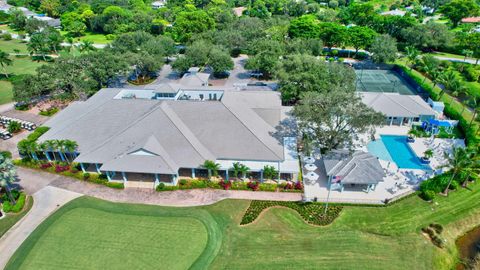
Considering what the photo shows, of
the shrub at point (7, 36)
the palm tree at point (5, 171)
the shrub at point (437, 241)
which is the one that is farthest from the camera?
the shrub at point (7, 36)

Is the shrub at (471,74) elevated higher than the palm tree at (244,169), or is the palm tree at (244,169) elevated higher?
the shrub at (471,74)

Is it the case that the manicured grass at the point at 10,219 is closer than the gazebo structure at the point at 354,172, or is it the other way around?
Answer: the manicured grass at the point at 10,219

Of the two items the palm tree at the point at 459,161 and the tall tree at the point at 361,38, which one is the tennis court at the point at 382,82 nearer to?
the tall tree at the point at 361,38

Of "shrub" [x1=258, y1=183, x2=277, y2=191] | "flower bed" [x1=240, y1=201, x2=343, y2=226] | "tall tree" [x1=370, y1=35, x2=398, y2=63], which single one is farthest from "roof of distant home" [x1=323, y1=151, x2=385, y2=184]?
"tall tree" [x1=370, y1=35, x2=398, y2=63]

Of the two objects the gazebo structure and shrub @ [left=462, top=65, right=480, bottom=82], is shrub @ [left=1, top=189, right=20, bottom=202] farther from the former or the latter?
shrub @ [left=462, top=65, right=480, bottom=82]

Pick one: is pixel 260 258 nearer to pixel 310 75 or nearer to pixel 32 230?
pixel 32 230

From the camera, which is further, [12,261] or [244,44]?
[244,44]

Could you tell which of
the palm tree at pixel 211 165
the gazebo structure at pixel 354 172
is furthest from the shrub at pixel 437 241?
the palm tree at pixel 211 165

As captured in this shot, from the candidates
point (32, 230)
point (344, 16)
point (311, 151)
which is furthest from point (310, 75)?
point (344, 16)
